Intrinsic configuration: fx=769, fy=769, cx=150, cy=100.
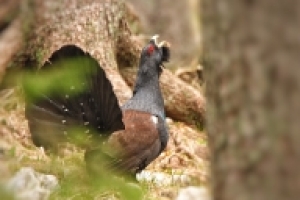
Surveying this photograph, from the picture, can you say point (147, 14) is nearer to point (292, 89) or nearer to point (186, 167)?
point (186, 167)

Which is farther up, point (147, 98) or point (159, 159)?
point (147, 98)

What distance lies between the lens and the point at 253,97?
230cm

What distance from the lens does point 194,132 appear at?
976 centimetres

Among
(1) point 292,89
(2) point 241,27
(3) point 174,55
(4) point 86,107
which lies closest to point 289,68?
(1) point 292,89

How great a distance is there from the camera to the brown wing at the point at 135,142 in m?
6.52

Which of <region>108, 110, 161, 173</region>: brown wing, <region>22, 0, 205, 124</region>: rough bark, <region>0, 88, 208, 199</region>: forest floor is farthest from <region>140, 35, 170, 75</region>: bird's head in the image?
<region>22, 0, 205, 124</region>: rough bark

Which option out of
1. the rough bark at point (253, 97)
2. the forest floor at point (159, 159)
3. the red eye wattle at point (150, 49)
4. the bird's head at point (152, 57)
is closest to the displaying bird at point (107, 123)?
the forest floor at point (159, 159)

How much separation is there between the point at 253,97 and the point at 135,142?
4.42 m

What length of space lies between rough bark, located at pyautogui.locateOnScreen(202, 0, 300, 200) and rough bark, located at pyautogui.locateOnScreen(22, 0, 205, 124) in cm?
598

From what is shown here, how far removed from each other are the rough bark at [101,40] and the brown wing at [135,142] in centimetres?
184

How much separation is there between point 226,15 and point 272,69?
295 mm

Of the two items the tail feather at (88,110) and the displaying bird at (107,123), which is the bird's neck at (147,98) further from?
the tail feather at (88,110)

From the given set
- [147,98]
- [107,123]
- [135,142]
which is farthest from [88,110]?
[147,98]

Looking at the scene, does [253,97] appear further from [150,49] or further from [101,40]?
[101,40]
